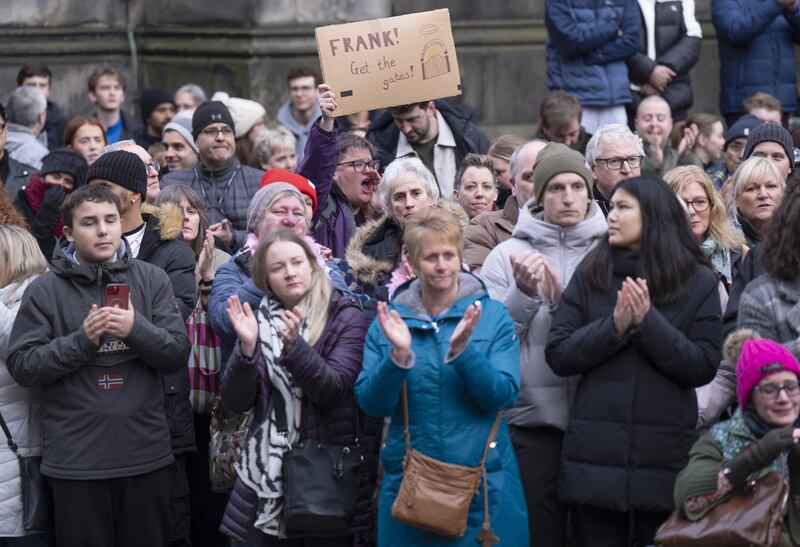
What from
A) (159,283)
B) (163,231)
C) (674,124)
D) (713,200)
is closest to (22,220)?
(163,231)

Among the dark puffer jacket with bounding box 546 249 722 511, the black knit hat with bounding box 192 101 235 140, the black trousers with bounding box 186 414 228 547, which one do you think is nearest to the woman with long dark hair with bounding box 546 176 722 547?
the dark puffer jacket with bounding box 546 249 722 511

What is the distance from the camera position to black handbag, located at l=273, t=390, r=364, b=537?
23.0 feet

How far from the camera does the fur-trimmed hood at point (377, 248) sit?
7.80m

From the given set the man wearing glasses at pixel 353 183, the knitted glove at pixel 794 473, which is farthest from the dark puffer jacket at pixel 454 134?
the knitted glove at pixel 794 473

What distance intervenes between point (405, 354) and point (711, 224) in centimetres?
235

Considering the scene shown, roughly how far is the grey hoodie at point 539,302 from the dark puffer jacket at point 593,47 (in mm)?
5063

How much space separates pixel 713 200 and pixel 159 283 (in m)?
2.74

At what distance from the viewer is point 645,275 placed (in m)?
6.83

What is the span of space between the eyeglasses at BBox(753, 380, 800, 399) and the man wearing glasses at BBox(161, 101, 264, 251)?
4271mm

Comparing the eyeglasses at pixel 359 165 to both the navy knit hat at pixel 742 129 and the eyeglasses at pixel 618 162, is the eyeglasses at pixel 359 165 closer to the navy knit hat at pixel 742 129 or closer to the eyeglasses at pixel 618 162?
the eyeglasses at pixel 618 162

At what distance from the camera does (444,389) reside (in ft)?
22.0

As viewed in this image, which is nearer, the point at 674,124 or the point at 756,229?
the point at 756,229

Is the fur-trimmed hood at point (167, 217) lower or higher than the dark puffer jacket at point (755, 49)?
lower

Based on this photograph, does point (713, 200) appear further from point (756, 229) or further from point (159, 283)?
point (159, 283)
